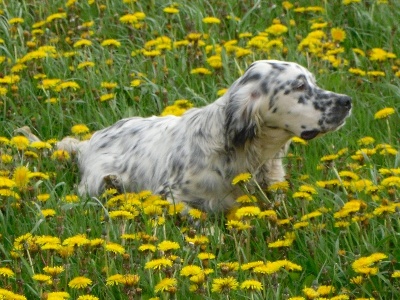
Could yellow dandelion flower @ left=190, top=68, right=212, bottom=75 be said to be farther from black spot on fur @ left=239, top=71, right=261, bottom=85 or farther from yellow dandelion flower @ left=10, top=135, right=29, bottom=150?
yellow dandelion flower @ left=10, top=135, right=29, bottom=150

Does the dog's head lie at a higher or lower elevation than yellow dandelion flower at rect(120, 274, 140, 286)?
lower

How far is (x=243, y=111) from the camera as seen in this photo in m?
5.90

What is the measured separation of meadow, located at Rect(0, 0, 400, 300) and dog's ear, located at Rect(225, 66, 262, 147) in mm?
256

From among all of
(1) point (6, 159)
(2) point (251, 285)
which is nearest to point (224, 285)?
(2) point (251, 285)

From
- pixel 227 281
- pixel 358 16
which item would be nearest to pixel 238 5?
pixel 358 16

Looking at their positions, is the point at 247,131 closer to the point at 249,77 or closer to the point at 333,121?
the point at 249,77

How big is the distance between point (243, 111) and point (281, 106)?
0.63ft

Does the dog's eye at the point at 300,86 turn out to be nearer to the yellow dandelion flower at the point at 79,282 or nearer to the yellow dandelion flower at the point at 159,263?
the yellow dandelion flower at the point at 159,263

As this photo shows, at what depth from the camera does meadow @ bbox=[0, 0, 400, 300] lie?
15.3 feet

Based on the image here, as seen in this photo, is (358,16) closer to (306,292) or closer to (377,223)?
(377,223)

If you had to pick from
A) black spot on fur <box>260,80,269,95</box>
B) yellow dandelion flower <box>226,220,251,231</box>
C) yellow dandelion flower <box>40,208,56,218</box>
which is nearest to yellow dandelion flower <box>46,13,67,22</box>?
black spot on fur <box>260,80,269,95</box>

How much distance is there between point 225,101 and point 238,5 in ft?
8.82

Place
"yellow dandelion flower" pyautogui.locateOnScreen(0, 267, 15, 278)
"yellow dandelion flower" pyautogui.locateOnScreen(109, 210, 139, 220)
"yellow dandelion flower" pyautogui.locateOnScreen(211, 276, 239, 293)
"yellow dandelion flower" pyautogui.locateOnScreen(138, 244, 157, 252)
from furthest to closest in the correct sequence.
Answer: "yellow dandelion flower" pyautogui.locateOnScreen(109, 210, 139, 220) < "yellow dandelion flower" pyautogui.locateOnScreen(138, 244, 157, 252) < "yellow dandelion flower" pyautogui.locateOnScreen(0, 267, 15, 278) < "yellow dandelion flower" pyautogui.locateOnScreen(211, 276, 239, 293)

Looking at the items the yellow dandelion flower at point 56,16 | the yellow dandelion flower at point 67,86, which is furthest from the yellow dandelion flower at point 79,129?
the yellow dandelion flower at point 56,16
